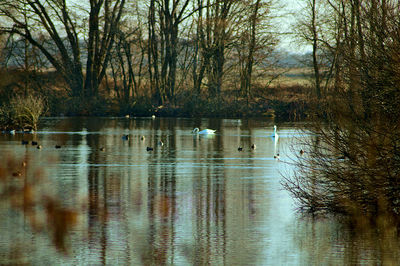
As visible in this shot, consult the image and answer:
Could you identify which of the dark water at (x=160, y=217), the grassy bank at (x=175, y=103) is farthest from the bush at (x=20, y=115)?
the grassy bank at (x=175, y=103)

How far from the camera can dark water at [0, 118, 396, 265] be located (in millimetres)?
8227

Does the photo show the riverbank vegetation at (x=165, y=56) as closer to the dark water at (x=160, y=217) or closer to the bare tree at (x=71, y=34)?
the bare tree at (x=71, y=34)

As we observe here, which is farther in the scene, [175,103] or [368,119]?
[175,103]

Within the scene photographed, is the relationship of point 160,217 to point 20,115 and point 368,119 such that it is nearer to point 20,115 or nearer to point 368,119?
point 368,119

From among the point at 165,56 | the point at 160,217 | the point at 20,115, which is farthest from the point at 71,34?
the point at 160,217

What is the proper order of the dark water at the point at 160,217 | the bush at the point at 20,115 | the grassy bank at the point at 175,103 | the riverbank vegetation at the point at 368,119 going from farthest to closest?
the grassy bank at the point at 175,103, the bush at the point at 20,115, the riverbank vegetation at the point at 368,119, the dark water at the point at 160,217

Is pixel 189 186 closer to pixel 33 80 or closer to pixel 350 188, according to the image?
pixel 350 188

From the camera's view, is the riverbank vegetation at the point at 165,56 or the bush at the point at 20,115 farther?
the riverbank vegetation at the point at 165,56

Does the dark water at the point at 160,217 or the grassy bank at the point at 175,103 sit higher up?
the grassy bank at the point at 175,103

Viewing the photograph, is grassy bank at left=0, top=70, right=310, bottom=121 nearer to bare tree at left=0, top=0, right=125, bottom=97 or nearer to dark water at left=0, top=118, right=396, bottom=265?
bare tree at left=0, top=0, right=125, bottom=97

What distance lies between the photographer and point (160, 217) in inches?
418

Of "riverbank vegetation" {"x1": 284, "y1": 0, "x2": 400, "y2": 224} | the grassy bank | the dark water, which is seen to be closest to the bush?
the dark water

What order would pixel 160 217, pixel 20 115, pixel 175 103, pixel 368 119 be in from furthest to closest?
pixel 175 103, pixel 20 115, pixel 160 217, pixel 368 119

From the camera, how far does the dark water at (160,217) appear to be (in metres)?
8.23
